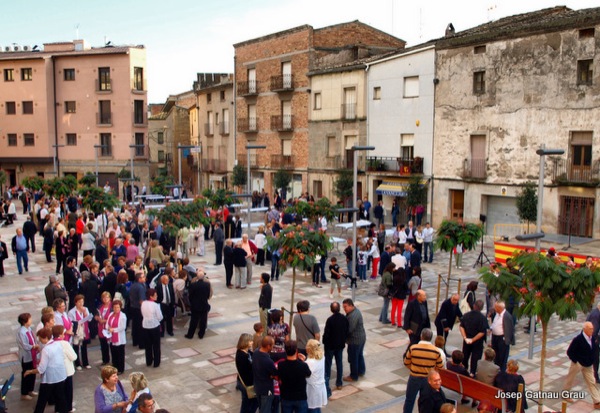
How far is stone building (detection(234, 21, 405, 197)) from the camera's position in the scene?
41594mm

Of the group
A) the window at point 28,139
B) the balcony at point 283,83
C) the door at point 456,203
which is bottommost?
the door at point 456,203

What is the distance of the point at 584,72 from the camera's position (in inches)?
1017

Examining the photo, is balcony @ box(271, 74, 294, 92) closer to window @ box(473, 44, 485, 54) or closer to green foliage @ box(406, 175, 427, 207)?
green foliage @ box(406, 175, 427, 207)

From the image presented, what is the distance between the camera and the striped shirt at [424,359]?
8.88 metres

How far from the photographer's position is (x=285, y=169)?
43.7 m

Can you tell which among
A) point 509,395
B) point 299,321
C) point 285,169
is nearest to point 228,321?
point 299,321

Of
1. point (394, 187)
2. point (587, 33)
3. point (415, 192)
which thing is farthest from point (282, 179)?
point (587, 33)

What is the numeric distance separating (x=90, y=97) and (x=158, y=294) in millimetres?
41179

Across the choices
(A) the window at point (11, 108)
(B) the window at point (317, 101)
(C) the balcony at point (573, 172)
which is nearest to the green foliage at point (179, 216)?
(C) the balcony at point (573, 172)

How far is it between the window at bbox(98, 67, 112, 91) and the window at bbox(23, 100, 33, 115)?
6.14 meters

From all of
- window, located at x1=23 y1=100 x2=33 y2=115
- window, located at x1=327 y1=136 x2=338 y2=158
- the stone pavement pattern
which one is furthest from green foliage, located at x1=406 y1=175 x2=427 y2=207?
window, located at x1=23 y1=100 x2=33 y2=115

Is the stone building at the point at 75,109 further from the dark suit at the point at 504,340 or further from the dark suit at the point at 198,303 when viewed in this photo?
the dark suit at the point at 504,340

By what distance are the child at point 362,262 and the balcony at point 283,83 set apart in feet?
83.4

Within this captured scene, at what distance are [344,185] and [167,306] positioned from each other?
2467 cm
